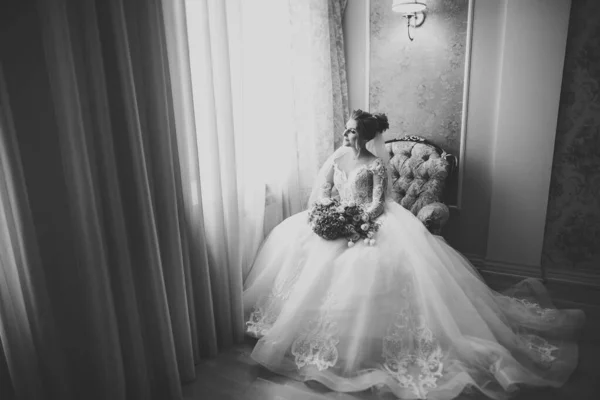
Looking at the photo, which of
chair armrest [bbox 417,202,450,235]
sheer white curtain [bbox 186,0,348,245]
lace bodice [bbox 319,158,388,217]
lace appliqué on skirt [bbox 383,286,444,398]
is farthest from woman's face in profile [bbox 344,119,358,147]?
lace appliqué on skirt [bbox 383,286,444,398]

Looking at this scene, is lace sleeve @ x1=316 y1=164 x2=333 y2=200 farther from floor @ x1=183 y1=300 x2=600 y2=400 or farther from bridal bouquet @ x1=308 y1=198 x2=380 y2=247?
floor @ x1=183 y1=300 x2=600 y2=400

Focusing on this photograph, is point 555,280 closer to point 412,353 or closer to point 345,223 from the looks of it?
point 412,353

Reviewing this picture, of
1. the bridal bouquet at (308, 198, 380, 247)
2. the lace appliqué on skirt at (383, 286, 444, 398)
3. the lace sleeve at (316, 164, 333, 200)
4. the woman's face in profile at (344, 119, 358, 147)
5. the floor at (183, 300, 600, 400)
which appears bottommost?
the floor at (183, 300, 600, 400)

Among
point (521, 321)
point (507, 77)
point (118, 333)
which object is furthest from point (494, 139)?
point (118, 333)

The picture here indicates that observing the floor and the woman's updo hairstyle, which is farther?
the woman's updo hairstyle

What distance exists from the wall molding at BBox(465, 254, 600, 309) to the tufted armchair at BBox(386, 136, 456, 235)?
0.70m

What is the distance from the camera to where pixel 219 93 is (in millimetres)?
2223

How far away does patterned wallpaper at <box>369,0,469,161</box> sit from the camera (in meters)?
3.22

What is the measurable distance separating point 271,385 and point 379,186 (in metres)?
1.40

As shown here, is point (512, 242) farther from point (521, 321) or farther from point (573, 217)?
point (521, 321)

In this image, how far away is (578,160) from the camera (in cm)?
299

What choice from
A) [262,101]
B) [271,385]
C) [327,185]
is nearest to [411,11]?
[262,101]

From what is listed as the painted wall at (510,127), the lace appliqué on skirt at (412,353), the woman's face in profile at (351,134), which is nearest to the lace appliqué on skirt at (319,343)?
the lace appliqué on skirt at (412,353)

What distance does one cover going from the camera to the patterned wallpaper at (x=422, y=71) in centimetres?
322
